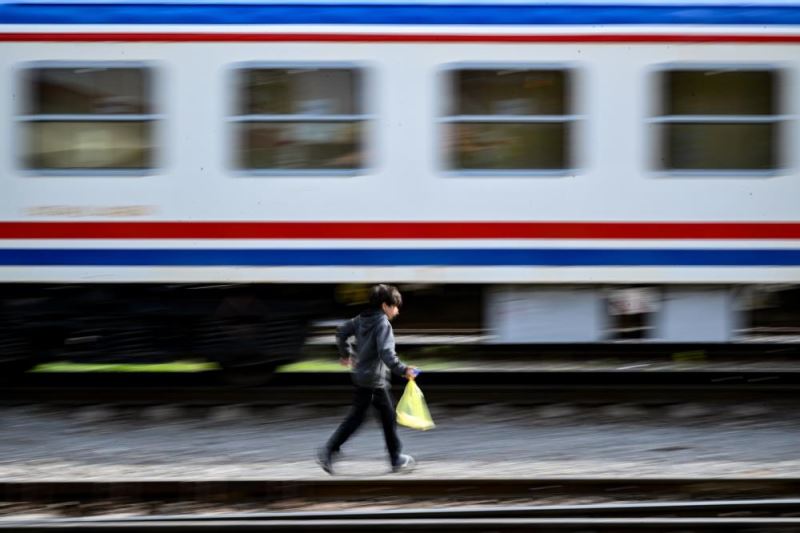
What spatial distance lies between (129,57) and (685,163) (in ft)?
Answer: 14.1

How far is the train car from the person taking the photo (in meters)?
8.57

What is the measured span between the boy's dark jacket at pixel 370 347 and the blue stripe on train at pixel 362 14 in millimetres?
2973

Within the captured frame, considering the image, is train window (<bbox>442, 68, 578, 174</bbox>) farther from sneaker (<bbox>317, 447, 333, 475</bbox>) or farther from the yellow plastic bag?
sneaker (<bbox>317, 447, 333, 475</bbox>)

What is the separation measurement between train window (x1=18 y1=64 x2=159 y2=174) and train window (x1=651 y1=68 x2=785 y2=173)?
3.91 m

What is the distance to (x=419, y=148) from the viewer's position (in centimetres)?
859

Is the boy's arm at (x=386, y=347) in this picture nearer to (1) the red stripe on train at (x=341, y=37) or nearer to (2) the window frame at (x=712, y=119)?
(1) the red stripe on train at (x=341, y=37)

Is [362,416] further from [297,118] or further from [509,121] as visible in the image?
[509,121]

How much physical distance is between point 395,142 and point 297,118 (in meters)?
0.77

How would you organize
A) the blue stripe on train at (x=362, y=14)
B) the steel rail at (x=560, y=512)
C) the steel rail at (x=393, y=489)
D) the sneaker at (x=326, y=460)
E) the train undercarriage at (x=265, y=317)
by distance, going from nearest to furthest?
the steel rail at (x=560, y=512), the steel rail at (x=393, y=489), the sneaker at (x=326, y=460), the blue stripe on train at (x=362, y=14), the train undercarriage at (x=265, y=317)

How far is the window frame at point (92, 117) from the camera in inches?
339

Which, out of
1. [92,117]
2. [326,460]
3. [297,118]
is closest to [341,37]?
[297,118]

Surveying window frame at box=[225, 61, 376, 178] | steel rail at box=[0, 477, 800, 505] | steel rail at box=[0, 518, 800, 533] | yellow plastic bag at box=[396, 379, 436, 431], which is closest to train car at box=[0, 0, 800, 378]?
window frame at box=[225, 61, 376, 178]

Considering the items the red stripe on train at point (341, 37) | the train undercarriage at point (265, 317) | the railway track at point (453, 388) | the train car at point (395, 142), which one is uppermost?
the red stripe on train at point (341, 37)

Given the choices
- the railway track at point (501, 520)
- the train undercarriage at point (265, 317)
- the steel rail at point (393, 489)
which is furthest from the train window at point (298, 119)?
the railway track at point (501, 520)
